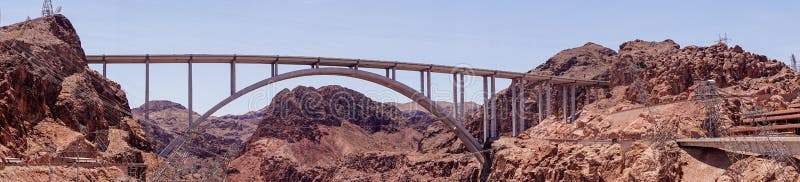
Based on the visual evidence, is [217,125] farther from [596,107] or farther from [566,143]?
[566,143]

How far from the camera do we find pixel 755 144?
164ft

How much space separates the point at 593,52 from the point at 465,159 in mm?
17286

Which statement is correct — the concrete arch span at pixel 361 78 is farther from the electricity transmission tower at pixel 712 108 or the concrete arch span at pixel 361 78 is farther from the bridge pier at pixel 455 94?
the electricity transmission tower at pixel 712 108

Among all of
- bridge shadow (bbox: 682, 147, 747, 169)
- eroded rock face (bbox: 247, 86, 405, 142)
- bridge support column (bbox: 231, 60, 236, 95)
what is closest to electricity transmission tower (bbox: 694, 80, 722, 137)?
bridge shadow (bbox: 682, 147, 747, 169)

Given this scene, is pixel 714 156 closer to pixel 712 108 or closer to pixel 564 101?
pixel 712 108

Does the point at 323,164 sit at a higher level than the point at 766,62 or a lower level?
lower

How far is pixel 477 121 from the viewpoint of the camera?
355ft

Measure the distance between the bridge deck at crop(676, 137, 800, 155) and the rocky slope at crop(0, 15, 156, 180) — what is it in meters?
26.8

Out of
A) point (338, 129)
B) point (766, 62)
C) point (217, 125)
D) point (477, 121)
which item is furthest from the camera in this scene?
point (217, 125)

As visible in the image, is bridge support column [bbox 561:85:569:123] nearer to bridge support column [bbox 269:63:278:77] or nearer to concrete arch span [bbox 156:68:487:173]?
concrete arch span [bbox 156:68:487:173]

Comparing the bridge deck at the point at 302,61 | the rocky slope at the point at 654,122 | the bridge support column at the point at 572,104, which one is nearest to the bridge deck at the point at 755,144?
the rocky slope at the point at 654,122

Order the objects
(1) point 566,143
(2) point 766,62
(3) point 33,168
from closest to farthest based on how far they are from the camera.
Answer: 1. (3) point 33,168
2. (1) point 566,143
3. (2) point 766,62

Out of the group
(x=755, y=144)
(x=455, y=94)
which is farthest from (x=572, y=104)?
(x=755, y=144)

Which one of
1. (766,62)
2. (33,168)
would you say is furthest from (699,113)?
(33,168)
